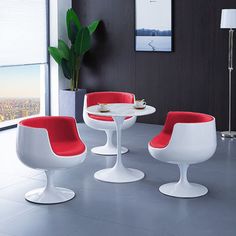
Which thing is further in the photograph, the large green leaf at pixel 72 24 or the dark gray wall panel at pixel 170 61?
the large green leaf at pixel 72 24

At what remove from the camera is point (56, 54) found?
25.5 feet

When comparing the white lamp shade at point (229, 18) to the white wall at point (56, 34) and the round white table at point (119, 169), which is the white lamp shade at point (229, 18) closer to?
the round white table at point (119, 169)

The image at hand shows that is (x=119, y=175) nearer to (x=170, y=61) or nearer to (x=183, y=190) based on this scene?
(x=183, y=190)

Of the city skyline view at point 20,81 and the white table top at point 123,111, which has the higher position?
the city skyline view at point 20,81

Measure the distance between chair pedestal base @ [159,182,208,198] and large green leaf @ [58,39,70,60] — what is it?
148 inches

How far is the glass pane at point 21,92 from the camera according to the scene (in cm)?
754

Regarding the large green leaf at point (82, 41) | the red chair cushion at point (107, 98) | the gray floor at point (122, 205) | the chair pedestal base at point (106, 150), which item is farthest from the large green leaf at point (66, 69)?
the gray floor at point (122, 205)

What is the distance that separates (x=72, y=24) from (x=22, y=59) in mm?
948

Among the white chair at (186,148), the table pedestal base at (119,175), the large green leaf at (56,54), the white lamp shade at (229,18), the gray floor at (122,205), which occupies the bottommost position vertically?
the gray floor at (122,205)

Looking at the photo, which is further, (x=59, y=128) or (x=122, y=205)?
(x=59, y=128)

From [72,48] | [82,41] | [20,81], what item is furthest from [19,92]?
[82,41]

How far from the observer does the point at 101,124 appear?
5871mm

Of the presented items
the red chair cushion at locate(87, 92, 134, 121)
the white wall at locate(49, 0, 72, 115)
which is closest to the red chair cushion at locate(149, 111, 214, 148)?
the red chair cushion at locate(87, 92, 134, 121)

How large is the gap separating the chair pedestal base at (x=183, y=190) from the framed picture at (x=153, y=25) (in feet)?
10.8
